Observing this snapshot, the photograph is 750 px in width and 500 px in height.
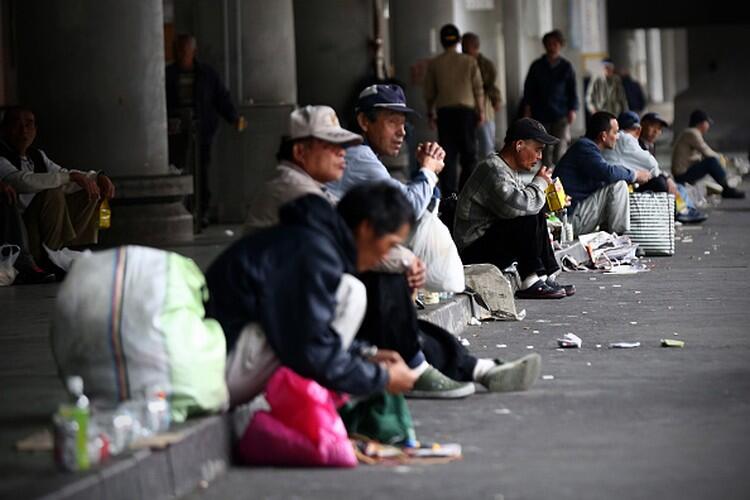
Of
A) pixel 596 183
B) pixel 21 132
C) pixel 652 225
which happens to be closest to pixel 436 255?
pixel 21 132

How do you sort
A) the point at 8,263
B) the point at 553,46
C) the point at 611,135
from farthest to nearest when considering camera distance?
the point at 553,46
the point at 611,135
the point at 8,263

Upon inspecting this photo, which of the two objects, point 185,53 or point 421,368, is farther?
point 185,53

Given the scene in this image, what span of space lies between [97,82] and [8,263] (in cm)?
217

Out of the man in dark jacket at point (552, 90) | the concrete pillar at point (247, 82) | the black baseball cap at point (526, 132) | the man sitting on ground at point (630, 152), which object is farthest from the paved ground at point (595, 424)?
the man in dark jacket at point (552, 90)

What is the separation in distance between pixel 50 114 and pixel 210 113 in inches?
144

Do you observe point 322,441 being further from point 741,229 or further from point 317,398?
point 741,229

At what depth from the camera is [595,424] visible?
7020 mm

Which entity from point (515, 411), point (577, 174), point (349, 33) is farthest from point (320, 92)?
point (515, 411)

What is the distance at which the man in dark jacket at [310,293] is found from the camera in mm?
6238

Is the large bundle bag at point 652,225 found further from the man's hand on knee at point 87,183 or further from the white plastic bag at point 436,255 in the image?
the white plastic bag at point 436,255

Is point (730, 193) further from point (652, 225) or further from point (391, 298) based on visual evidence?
point (391, 298)

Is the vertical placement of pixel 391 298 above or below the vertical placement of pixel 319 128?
below

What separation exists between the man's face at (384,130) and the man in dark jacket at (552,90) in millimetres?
12538

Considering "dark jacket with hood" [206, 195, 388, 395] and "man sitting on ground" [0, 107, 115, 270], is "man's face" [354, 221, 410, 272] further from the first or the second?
"man sitting on ground" [0, 107, 115, 270]
